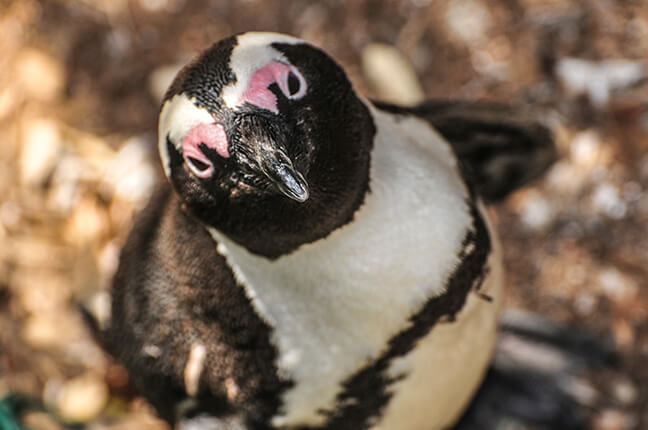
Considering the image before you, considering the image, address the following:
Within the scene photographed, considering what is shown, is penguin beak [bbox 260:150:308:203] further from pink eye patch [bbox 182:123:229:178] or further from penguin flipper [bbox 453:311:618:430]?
penguin flipper [bbox 453:311:618:430]

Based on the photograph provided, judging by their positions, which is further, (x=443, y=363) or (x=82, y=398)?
(x=82, y=398)

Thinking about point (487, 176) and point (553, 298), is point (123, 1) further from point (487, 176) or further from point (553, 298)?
point (553, 298)

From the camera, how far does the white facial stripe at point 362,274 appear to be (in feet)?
2.75

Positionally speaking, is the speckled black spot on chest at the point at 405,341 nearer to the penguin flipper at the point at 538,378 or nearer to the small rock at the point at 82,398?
the penguin flipper at the point at 538,378

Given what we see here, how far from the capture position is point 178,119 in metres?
0.73

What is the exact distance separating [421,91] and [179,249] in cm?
90

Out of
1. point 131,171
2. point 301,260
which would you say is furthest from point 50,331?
point 301,260

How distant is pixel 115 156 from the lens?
1732mm

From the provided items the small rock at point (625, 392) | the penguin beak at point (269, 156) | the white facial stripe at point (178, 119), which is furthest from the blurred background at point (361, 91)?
the penguin beak at point (269, 156)

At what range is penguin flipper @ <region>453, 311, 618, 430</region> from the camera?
1312 millimetres

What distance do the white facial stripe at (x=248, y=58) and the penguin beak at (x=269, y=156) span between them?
39 millimetres

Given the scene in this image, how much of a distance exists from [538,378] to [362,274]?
27.8 inches

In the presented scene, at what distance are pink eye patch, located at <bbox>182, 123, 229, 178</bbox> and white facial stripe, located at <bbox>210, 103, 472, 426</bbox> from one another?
0.14 metres

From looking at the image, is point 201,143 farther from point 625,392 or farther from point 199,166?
point 625,392
